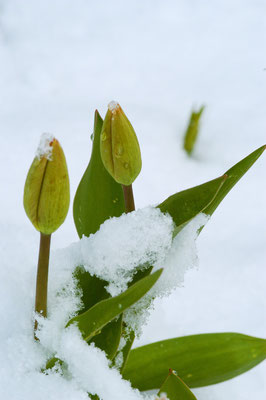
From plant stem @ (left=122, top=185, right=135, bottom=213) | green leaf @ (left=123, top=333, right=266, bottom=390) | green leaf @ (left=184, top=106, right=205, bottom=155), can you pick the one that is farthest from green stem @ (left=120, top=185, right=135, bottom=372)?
green leaf @ (left=184, top=106, right=205, bottom=155)

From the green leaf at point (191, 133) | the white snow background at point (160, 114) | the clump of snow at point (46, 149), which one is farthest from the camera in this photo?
the green leaf at point (191, 133)

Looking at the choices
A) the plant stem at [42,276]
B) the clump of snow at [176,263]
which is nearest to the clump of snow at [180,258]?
the clump of snow at [176,263]

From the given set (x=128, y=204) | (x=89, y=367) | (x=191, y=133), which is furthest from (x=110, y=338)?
(x=191, y=133)

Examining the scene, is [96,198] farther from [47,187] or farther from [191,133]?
[191,133]

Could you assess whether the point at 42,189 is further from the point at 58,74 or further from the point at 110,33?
the point at 110,33

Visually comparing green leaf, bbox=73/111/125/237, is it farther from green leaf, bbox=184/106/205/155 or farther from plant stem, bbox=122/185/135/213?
green leaf, bbox=184/106/205/155

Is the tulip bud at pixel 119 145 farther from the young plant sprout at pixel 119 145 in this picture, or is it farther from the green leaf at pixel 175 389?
the green leaf at pixel 175 389

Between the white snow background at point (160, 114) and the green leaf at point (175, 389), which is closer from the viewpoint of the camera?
the green leaf at point (175, 389)
